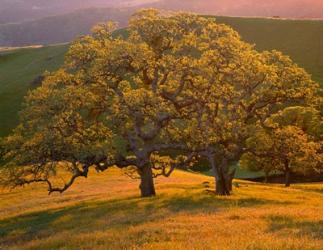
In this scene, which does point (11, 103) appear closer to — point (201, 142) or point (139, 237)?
point (201, 142)

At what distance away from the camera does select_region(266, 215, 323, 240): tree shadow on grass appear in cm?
2257

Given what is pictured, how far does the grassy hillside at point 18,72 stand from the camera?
5567 inches

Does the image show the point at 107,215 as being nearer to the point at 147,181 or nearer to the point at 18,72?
the point at 147,181

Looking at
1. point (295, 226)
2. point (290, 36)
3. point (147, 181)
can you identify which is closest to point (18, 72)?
point (290, 36)

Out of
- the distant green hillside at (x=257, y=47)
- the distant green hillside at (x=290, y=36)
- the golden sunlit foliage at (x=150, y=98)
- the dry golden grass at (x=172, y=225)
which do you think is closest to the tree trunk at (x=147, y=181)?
the golden sunlit foliage at (x=150, y=98)

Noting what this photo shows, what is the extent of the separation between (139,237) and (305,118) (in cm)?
6078

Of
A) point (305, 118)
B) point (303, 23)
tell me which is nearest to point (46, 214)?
point (305, 118)

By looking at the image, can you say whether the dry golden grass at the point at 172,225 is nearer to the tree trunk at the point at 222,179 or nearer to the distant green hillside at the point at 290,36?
the tree trunk at the point at 222,179

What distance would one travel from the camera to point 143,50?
41688 mm

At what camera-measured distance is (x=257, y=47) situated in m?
154

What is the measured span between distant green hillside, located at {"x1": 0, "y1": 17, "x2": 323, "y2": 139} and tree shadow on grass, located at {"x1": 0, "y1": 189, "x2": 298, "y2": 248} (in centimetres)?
9672

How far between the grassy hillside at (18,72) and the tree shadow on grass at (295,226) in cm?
11180

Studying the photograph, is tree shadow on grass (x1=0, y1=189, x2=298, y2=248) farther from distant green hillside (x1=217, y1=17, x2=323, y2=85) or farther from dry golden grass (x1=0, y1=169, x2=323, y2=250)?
distant green hillside (x1=217, y1=17, x2=323, y2=85)

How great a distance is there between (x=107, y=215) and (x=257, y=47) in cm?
12587
